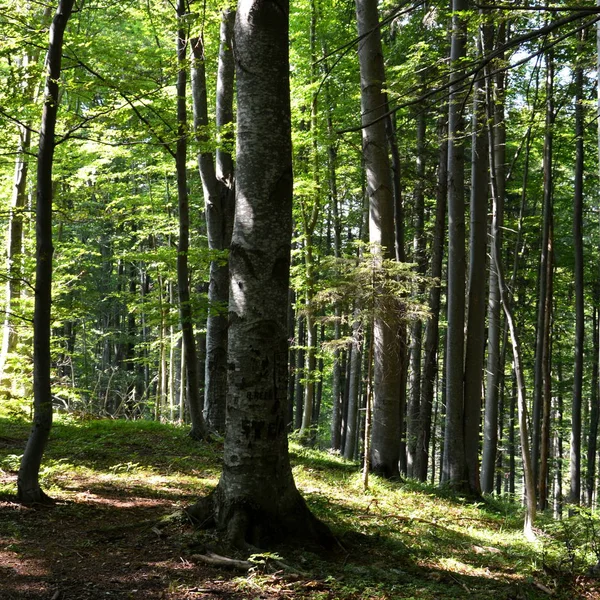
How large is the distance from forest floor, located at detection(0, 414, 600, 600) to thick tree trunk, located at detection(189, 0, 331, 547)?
0.26 m

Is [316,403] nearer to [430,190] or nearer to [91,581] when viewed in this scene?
[430,190]

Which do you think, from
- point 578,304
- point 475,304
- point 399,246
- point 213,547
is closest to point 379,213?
point 399,246

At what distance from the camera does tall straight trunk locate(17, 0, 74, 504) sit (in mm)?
5062

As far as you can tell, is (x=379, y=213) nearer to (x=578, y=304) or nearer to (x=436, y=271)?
(x=436, y=271)

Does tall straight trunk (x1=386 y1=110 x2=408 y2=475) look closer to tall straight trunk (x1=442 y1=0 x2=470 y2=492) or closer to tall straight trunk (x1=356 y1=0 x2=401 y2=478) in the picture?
tall straight trunk (x1=356 y1=0 x2=401 y2=478)

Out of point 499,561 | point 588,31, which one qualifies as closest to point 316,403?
point 588,31

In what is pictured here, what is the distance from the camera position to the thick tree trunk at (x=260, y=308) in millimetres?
4336

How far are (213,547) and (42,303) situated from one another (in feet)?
8.70

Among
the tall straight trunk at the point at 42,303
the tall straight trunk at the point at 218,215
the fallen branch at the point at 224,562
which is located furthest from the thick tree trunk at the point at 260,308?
the tall straight trunk at the point at 218,215

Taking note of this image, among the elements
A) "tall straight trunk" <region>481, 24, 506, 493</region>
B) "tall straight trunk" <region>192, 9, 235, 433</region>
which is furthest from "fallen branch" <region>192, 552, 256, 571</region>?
"tall straight trunk" <region>481, 24, 506, 493</region>

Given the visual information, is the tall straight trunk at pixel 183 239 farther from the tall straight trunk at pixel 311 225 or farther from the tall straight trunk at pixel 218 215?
the tall straight trunk at pixel 311 225

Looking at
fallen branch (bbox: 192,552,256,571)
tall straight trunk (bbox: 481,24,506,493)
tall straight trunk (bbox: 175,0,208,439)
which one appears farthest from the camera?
tall straight trunk (bbox: 481,24,506,493)

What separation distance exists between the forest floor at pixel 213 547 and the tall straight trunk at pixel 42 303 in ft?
1.04

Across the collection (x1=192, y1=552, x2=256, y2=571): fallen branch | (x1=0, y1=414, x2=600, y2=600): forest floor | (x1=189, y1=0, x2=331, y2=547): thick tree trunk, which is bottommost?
(x1=0, y1=414, x2=600, y2=600): forest floor
